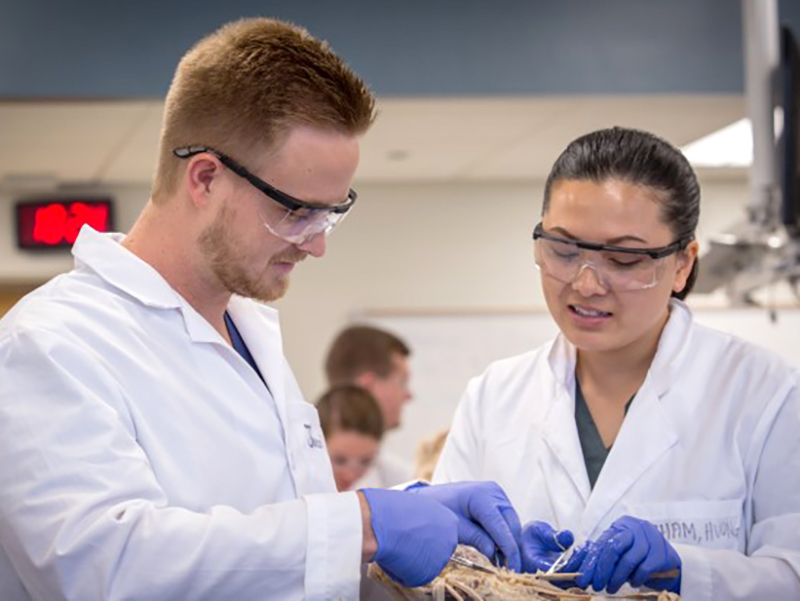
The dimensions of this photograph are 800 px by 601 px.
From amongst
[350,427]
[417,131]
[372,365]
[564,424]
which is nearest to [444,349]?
[372,365]

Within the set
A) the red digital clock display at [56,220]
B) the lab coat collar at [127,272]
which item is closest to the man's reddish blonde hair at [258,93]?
the lab coat collar at [127,272]

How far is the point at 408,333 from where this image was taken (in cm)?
555

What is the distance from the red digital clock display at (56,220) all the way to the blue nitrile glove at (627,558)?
370 centimetres

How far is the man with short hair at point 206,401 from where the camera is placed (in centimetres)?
149

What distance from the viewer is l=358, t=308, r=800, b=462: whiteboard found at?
5.55 m

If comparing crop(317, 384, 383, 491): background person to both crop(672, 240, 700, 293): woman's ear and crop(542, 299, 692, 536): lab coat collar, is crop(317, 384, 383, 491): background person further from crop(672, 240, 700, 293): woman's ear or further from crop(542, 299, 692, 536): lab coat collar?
crop(672, 240, 700, 293): woman's ear

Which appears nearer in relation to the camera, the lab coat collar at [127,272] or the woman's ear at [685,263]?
the lab coat collar at [127,272]

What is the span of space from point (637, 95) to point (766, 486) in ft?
7.59

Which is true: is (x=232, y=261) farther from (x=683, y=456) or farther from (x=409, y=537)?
(x=683, y=456)

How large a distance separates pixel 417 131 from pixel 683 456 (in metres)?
2.57

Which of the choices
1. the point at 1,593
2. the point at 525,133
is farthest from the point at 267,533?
the point at 525,133

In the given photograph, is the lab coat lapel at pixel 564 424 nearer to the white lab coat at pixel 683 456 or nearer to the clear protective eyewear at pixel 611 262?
the white lab coat at pixel 683 456

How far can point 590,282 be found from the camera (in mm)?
1999

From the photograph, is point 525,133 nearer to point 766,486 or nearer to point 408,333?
point 408,333
